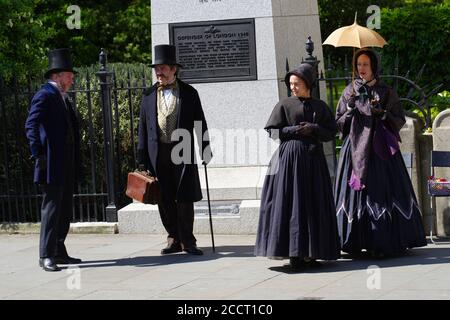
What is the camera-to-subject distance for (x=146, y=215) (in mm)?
11969

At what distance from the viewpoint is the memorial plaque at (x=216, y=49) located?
1191 centimetres

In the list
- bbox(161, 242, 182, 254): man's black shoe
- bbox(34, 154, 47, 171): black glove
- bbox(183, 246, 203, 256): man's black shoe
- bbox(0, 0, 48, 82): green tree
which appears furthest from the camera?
bbox(0, 0, 48, 82): green tree

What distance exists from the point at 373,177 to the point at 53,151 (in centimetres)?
296

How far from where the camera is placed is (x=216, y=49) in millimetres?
11961

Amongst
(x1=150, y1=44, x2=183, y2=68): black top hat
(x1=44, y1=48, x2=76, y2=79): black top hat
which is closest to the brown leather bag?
(x1=150, y1=44, x2=183, y2=68): black top hat

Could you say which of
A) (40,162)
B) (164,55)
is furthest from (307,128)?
(40,162)

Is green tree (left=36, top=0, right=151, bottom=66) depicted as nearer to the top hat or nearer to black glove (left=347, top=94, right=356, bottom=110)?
black glove (left=347, top=94, right=356, bottom=110)

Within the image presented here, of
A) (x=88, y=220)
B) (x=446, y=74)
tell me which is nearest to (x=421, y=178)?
(x=88, y=220)

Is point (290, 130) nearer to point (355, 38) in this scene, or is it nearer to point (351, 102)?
point (351, 102)

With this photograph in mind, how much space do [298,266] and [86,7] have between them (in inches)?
631

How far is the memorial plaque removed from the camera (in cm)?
1191

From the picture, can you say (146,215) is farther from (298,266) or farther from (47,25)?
(47,25)

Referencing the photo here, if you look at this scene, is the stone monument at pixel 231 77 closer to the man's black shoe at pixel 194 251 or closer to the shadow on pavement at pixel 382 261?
the man's black shoe at pixel 194 251

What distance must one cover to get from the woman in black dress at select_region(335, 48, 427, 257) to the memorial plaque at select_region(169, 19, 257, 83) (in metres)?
2.02
